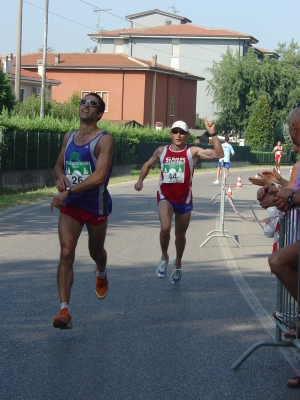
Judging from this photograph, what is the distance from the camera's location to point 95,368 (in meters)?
5.62

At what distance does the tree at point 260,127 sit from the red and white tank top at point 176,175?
65.8m

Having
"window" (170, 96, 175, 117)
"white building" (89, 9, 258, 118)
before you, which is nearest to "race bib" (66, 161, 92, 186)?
"window" (170, 96, 175, 117)

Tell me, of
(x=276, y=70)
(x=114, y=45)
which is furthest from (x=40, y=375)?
(x=114, y=45)

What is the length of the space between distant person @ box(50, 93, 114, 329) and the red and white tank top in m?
2.43

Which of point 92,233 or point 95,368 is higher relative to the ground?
point 92,233

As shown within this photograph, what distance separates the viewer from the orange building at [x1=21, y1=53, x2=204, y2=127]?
6384 cm

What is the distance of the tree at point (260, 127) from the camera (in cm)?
7444

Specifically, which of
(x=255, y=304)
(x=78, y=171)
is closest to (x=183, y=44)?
(x=255, y=304)

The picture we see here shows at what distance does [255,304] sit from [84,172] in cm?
260

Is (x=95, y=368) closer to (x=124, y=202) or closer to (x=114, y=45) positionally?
(x=124, y=202)

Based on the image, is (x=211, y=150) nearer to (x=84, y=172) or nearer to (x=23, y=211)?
(x=84, y=172)

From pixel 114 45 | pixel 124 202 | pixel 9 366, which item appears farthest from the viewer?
pixel 114 45

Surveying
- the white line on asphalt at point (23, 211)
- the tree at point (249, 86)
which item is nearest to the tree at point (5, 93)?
the white line on asphalt at point (23, 211)

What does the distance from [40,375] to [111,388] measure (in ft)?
1.86
